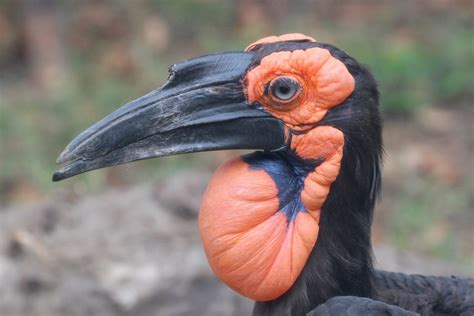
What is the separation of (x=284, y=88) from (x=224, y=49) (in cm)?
404

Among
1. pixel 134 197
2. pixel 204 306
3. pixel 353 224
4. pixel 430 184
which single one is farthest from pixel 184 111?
pixel 430 184

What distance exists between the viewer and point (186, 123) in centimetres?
230

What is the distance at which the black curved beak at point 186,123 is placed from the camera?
2.28 metres

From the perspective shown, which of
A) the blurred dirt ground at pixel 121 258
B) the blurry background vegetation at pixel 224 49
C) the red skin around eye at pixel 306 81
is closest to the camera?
the red skin around eye at pixel 306 81

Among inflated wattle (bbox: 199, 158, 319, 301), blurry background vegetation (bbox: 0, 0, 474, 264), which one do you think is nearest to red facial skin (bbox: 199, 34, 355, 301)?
inflated wattle (bbox: 199, 158, 319, 301)

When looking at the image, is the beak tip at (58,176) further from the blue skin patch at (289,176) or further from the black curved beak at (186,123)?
the blue skin patch at (289,176)

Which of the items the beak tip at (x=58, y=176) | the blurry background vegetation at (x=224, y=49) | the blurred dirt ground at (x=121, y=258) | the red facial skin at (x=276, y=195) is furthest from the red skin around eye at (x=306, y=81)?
the blurry background vegetation at (x=224, y=49)

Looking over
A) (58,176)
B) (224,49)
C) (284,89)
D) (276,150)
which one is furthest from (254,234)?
(224,49)

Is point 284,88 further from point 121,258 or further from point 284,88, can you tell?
point 121,258

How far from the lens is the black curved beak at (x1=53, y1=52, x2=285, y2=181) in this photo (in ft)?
7.47

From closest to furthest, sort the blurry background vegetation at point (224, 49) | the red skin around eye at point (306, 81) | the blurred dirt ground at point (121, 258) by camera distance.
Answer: the red skin around eye at point (306, 81)
the blurred dirt ground at point (121, 258)
the blurry background vegetation at point (224, 49)

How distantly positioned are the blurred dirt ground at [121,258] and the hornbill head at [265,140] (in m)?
1.35

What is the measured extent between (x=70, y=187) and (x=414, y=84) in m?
2.27

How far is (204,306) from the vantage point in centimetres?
366
